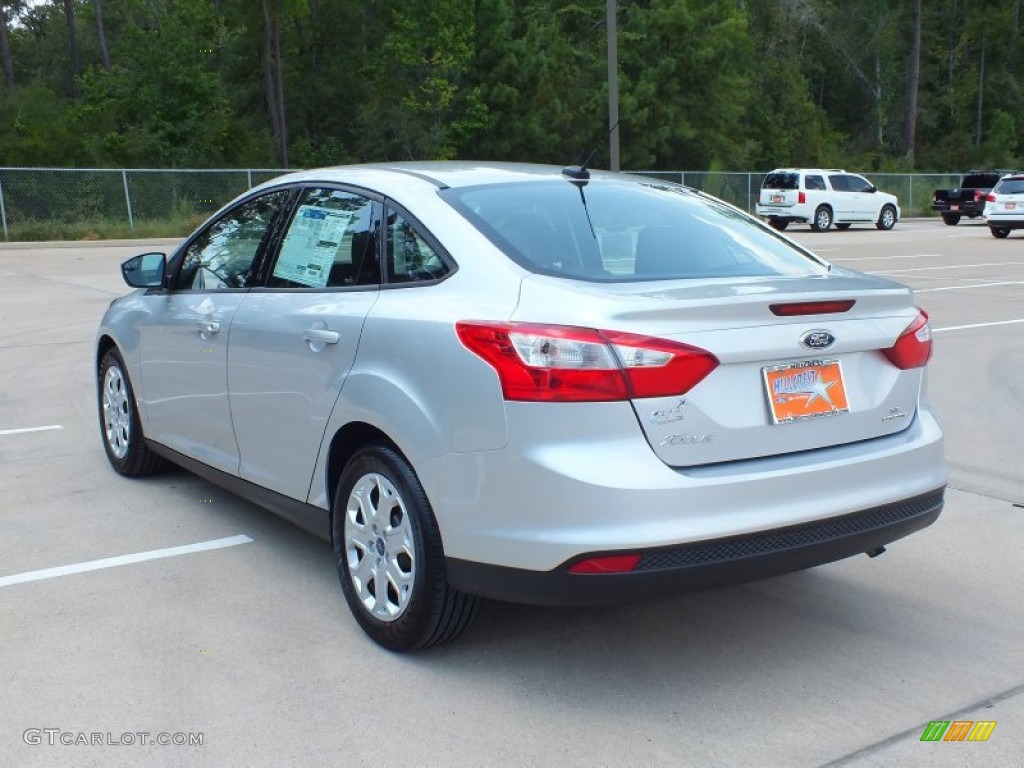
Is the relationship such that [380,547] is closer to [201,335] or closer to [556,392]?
[556,392]

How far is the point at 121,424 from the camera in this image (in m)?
6.21

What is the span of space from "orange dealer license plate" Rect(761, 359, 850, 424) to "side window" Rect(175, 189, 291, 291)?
2405 mm

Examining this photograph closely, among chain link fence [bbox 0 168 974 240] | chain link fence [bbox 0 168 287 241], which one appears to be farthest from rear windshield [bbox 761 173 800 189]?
chain link fence [bbox 0 168 287 241]

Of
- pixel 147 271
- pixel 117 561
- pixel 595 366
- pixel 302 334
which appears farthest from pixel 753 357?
pixel 147 271

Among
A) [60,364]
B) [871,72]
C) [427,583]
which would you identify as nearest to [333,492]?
[427,583]

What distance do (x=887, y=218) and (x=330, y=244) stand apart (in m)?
32.9

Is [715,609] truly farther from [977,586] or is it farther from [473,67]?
[473,67]

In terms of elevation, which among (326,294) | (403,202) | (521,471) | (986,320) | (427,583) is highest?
(403,202)

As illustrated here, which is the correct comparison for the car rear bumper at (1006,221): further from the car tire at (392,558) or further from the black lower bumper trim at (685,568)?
the car tire at (392,558)

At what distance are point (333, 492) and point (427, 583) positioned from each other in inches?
28.7

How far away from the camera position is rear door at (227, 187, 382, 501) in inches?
161

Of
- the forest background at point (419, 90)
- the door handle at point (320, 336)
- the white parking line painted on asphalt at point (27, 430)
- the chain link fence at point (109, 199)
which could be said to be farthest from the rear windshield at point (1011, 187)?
the door handle at point (320, 336)

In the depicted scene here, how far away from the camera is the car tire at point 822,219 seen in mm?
32750

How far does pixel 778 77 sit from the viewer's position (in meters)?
60.3
